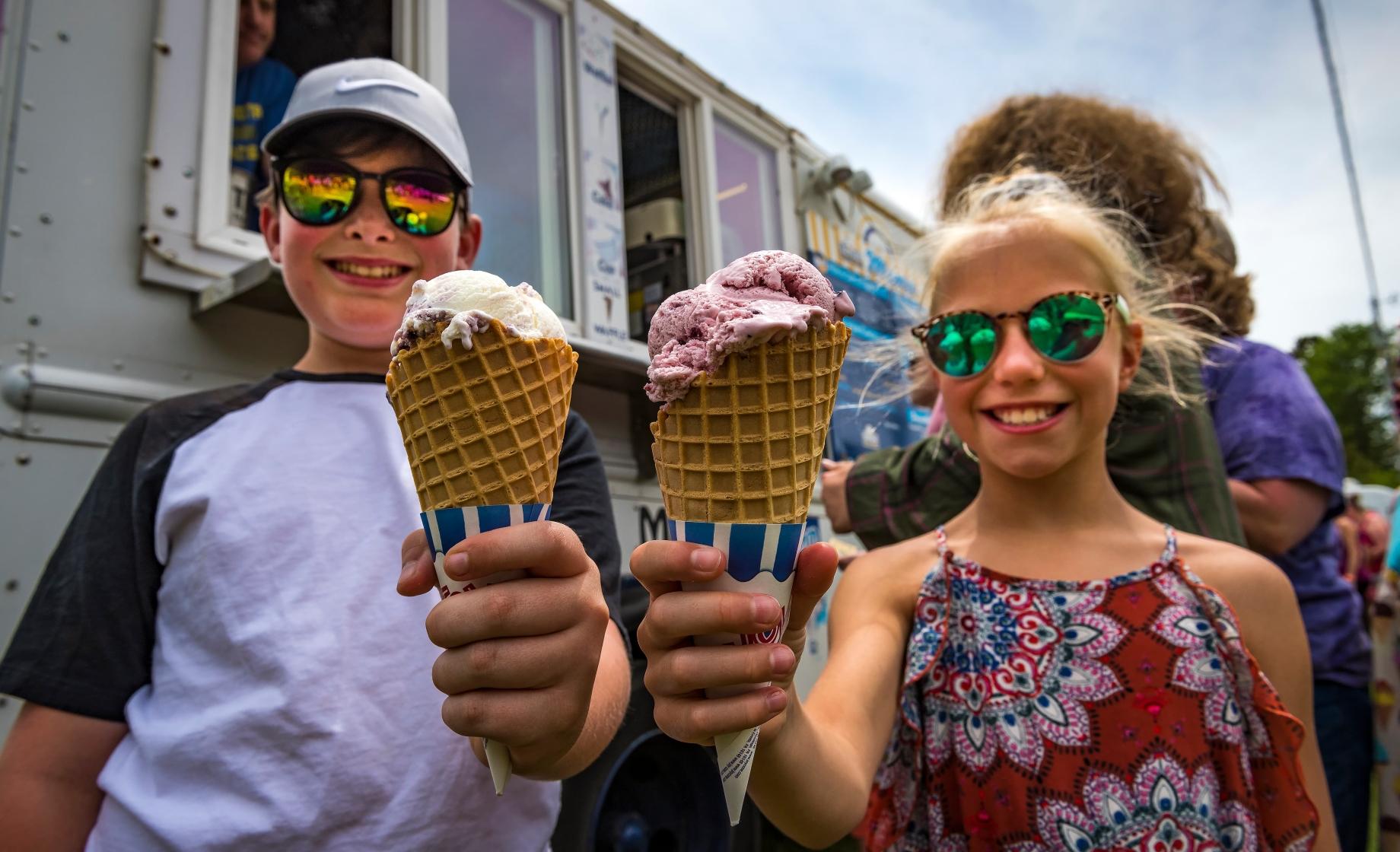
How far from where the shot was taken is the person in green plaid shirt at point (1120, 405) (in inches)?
78.0

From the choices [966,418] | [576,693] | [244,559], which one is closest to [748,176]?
[966,418]

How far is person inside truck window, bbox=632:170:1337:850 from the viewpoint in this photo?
5.01ft

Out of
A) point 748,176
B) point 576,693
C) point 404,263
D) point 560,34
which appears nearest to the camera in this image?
point 576,693

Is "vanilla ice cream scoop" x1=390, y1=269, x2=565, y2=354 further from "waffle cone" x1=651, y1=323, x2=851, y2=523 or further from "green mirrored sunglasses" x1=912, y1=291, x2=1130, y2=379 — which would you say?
"green mirrored sunglasses" x1=912, y1=291, x2=1130, y2=379

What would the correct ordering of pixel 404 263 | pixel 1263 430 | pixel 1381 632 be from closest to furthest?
pixel 404 263, pixel 1263 430, pixel 1381 632

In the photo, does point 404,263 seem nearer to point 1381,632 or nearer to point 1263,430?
point 1263,430

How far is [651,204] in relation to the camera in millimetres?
4699

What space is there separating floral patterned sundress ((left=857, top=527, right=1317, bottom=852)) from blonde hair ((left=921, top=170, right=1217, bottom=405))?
0.53 metres

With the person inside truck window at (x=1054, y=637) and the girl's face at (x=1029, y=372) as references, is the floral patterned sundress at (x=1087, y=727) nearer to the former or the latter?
the person inside truck window at (x=1054, y=637)

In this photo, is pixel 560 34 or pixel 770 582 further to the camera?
pixel 560 34

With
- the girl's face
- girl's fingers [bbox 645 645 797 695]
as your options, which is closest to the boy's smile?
girl's fingers [bbox 645 645 797 695]

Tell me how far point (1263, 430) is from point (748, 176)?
3477 mm

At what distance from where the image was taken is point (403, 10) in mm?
3285

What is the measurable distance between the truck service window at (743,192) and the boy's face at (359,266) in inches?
126
